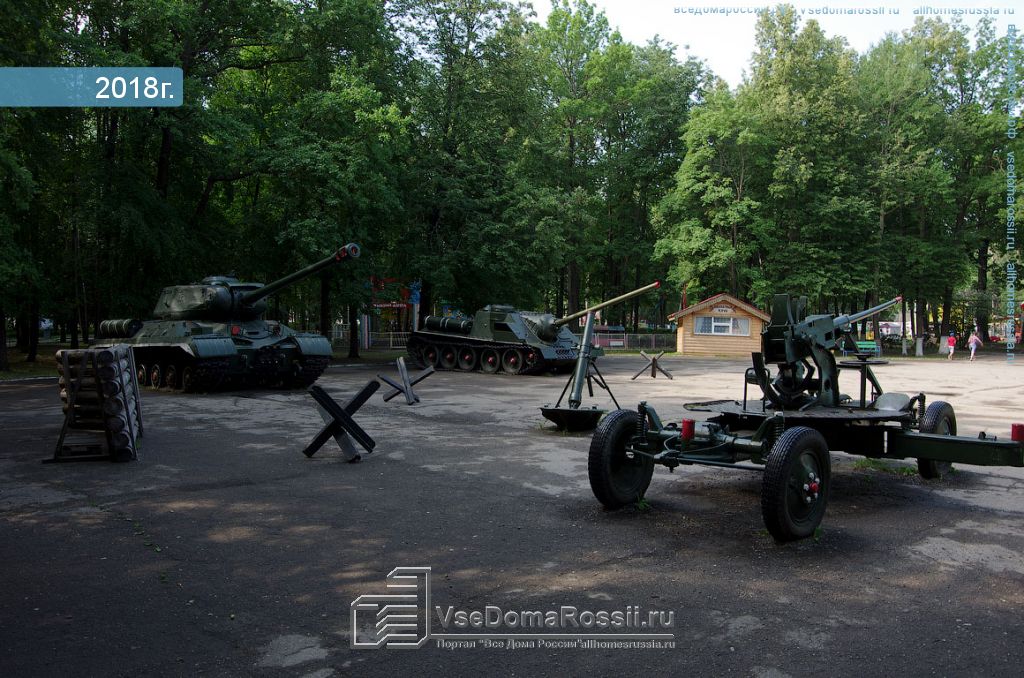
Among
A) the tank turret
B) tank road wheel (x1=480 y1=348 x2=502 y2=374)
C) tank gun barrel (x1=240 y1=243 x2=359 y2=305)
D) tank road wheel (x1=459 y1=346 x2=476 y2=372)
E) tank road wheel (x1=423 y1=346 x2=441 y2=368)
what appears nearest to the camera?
tank gun barrel (x1=240 y1=243 x2=359 y2=305)

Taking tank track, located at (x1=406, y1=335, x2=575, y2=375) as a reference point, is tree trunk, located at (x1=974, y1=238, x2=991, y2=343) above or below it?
above

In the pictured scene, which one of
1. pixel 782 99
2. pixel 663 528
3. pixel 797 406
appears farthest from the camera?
pixel 782 99

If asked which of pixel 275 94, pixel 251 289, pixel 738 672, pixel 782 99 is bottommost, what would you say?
pixel 738 672

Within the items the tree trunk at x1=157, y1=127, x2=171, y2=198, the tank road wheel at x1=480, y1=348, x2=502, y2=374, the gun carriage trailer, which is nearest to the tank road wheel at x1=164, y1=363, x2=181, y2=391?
the tree trunk at x1=157, y1=127, x2=171, y2=198

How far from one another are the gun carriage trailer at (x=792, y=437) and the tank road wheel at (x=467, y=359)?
56.6ft

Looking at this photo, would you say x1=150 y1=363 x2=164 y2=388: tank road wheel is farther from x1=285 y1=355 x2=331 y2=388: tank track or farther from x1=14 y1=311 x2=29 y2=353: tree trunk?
x1=14 y1=311 x2=29 y2=353: tree trunk

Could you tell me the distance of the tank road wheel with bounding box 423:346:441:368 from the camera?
2641cm

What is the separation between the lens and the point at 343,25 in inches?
999

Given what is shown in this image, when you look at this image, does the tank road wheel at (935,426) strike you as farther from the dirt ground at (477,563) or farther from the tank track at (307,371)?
the tank track at (307,371)

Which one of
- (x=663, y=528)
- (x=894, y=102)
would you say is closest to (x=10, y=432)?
(x=663, y=528)

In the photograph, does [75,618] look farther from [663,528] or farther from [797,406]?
[797,406]

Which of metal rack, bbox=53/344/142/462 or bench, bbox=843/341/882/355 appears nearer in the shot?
bench, bbox=843/341/882/355

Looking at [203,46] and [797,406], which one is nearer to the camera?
[797,406]

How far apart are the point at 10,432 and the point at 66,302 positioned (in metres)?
20.1
